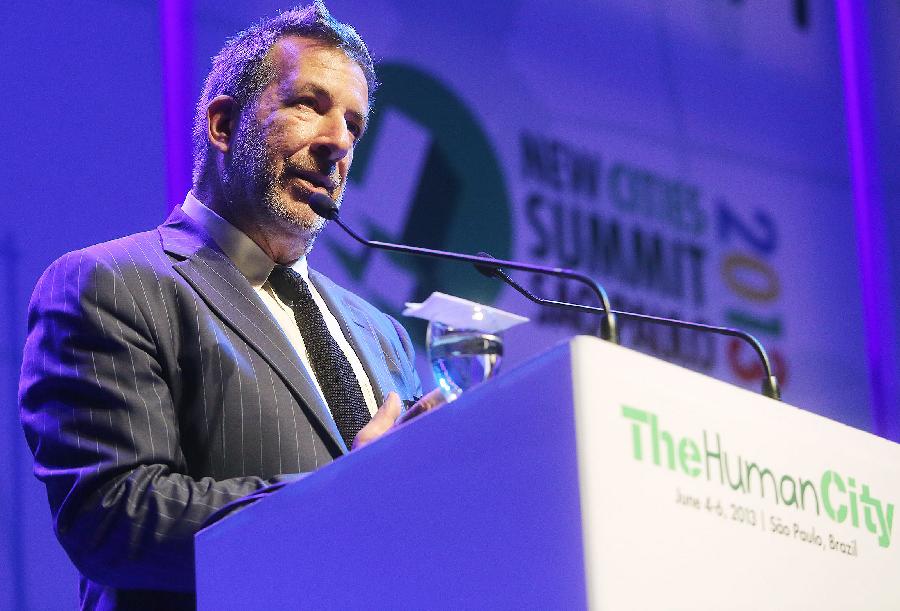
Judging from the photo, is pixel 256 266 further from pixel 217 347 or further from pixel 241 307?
pixel 217 347

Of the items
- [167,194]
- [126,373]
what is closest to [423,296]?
[167,194]

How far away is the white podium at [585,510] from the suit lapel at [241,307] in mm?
583

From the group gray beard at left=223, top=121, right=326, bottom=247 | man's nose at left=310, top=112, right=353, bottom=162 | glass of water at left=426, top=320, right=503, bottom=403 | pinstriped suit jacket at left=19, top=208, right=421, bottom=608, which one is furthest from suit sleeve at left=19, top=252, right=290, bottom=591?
man's nose at left=310, top=112, right=353, bottom=162

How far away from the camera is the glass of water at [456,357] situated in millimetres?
1543

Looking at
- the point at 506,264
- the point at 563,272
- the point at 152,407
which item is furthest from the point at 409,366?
the point at 563,272

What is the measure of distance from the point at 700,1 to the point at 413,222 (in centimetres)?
157

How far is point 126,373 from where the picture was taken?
6.07 ft

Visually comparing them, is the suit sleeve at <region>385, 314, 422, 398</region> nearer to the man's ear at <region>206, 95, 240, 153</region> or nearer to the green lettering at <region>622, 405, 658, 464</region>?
the man's ear at <region>206, 95, 240, 153</region>

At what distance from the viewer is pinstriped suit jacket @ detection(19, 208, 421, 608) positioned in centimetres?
171

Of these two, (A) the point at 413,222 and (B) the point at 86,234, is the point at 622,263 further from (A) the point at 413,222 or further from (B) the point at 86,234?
(B) the point at 86,234

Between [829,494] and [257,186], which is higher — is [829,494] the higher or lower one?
the lower one

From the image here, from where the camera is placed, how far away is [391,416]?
1.70 metres

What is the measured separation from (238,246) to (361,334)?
30cm

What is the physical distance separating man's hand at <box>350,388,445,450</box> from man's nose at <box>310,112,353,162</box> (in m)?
0.77
